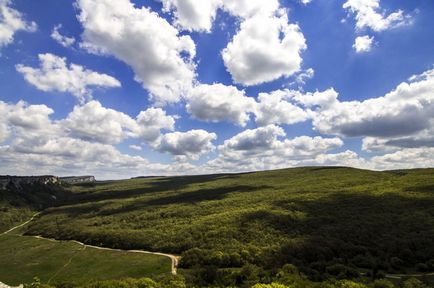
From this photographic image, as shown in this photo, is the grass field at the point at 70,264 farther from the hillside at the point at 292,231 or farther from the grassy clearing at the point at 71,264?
the hillside at the point at 292,231

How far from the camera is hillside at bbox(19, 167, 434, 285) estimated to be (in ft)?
237

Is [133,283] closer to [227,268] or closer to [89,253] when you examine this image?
[227,268]

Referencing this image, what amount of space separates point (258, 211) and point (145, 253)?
38738mm

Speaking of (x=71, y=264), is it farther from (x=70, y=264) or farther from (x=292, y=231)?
(x=292, y=231)

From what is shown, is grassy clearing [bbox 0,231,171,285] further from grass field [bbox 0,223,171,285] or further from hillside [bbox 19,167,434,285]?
hillside [bbox 19,167,434,285]

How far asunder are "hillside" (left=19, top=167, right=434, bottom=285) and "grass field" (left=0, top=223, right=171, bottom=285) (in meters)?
7.50

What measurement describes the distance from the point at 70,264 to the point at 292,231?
5581 centimetres

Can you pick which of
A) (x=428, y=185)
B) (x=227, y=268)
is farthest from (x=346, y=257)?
(x=428, y=185)

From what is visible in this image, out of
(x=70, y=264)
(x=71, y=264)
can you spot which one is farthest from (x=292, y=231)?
(x=70, y=264)

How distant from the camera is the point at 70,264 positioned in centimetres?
8875

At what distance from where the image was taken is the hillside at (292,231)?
72.1 m

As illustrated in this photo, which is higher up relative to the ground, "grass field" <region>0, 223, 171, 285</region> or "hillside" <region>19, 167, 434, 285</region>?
"hillside" <region>19, 167, 434, 285</region>

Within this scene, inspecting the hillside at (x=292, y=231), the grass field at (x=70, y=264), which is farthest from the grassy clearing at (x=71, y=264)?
the hillside at (x=292, y=231)

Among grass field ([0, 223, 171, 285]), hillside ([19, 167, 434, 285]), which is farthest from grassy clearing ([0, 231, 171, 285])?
hillside ([19, 167, 434, 285])
